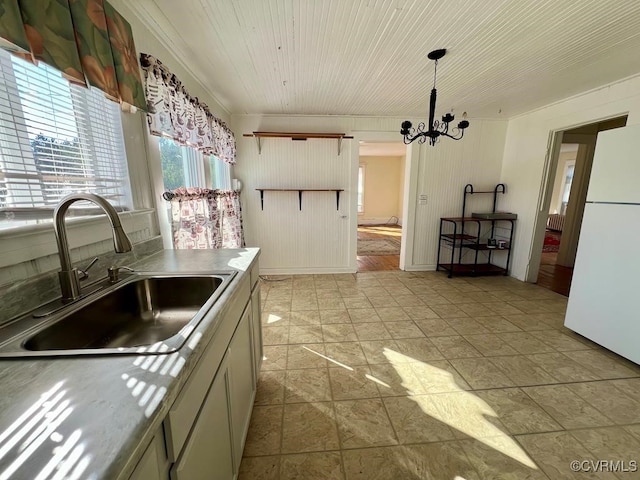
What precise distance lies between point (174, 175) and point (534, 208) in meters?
4.31

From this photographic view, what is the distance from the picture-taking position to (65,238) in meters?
0.92

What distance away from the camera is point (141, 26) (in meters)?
1.55

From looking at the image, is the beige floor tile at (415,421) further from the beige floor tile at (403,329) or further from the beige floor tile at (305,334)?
the beige floor tile at (305,334)

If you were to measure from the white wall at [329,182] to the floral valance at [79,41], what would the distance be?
2.43 m

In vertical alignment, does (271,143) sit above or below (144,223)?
above

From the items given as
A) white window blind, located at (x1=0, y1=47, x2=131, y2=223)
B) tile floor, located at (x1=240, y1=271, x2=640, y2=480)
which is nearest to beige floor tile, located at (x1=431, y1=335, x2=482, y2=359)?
tile floor, located at (x1=240, y1=271, x2=640, y2=480)

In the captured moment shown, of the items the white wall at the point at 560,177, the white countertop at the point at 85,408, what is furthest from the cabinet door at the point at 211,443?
the white wall at the point at 560,177

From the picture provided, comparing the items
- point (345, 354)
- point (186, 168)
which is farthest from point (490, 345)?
point (186, 168)

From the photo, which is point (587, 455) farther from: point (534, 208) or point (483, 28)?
point (534, 208)

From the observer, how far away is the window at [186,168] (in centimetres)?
198

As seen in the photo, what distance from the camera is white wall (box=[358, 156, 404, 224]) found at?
877 centimetres

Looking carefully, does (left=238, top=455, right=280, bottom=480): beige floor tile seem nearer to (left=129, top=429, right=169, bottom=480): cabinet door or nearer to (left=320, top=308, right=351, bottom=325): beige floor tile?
(left=129, top=429, right=169, bottom=480): cabinet door

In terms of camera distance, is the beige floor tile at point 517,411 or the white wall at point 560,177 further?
the white wall at point 560,177

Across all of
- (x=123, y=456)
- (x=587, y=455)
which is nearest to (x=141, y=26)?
(x=123, y=456)
